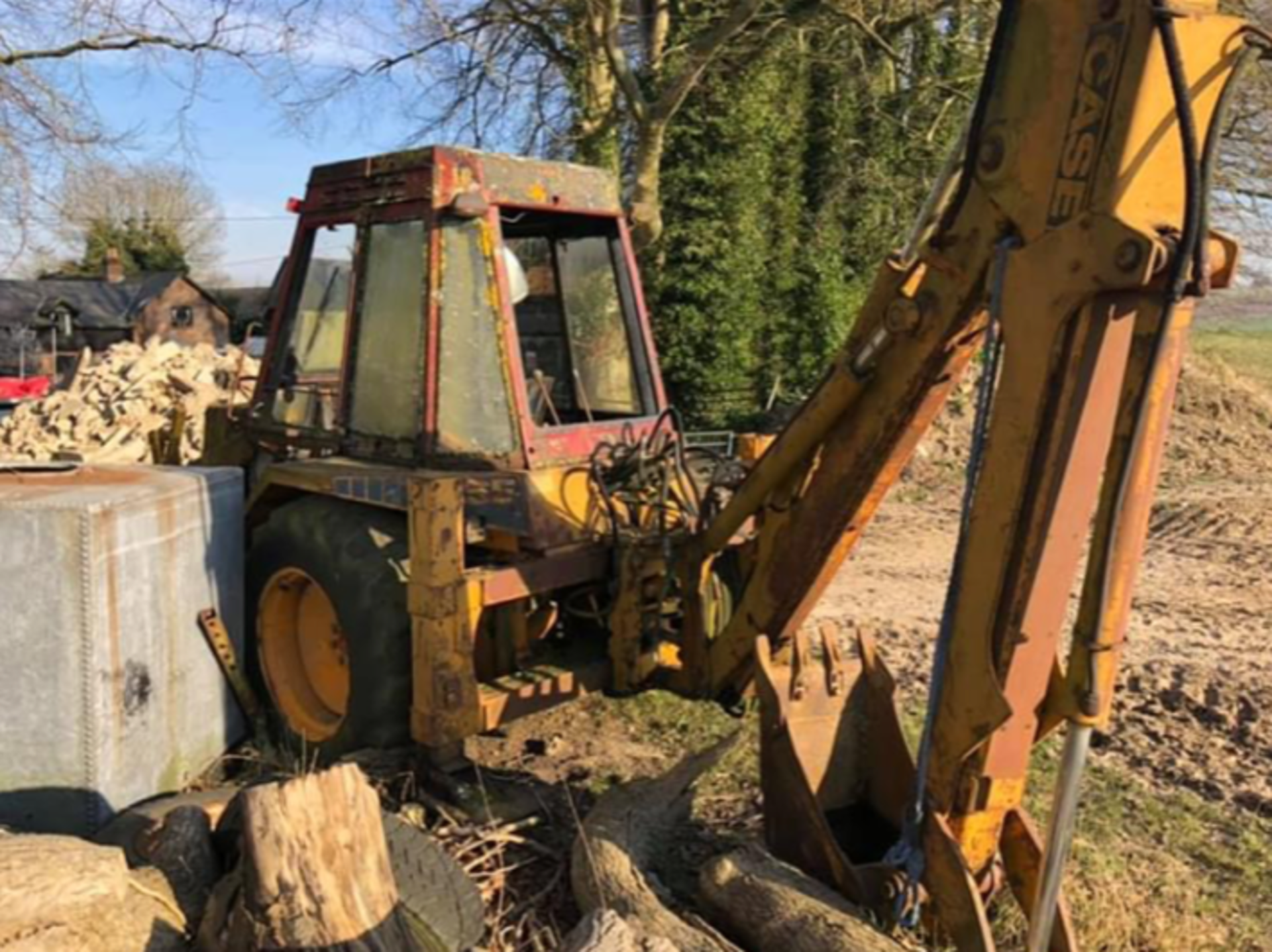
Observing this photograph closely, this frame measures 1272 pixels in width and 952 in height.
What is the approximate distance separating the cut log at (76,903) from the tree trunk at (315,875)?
6.5 inches

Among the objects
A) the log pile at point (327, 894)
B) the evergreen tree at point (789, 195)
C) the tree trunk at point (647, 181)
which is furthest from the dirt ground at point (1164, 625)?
the tree trunk at point (647, 181)

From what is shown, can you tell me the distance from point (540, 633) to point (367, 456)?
101 centimetres

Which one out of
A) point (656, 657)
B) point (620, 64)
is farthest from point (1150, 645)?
point (620, 64)

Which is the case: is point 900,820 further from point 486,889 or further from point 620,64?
point 620,64

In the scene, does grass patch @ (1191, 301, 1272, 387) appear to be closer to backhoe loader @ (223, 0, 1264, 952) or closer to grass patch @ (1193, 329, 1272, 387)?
grass patch @ (1193, 329, 1272, 387)

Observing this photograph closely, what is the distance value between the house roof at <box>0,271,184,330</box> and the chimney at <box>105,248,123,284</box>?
63cm

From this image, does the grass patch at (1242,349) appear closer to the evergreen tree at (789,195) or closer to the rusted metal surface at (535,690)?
the evergreen tree at (789,195)

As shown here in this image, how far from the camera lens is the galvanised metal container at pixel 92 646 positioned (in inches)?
157

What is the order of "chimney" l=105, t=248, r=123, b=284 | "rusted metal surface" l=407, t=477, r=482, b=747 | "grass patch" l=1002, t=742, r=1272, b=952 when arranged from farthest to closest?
"chimney" l=105, t=248, r=123, b=284 → "rusted metal surface" l=407, t=477, r=482, b=747 → "grass patch" l=1002, t=742, r=1272, b=952

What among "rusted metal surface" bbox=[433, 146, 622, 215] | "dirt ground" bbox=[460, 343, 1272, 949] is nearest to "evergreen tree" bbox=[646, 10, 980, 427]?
"dirt ground" bbox=[460, 343, 1272, 949]

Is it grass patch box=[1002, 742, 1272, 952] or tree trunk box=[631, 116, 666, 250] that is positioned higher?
tree trunk box=[631, 116, 666, 250]

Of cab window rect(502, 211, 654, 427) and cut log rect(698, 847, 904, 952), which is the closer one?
cut log rect(698, 847, 904, 952)

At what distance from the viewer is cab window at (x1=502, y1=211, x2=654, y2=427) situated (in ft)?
17.3

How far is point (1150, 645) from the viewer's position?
22.4ft
